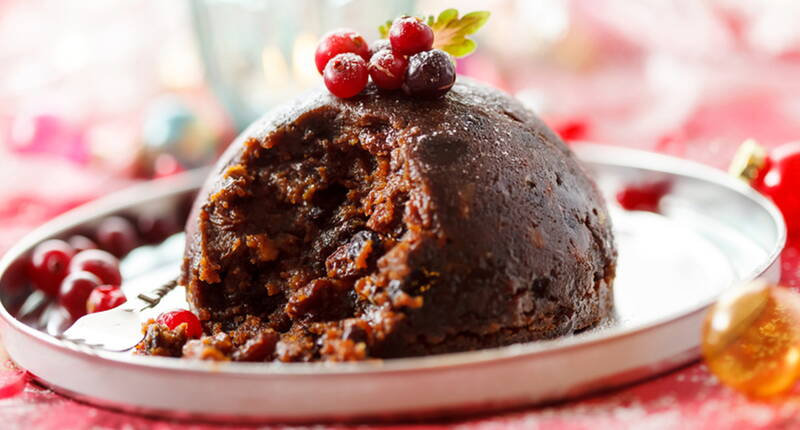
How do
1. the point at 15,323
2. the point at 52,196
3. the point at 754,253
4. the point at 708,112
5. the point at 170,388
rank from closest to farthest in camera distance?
the point at 170,388, the point at 15,323, the point at 754,253, the point at 52,196, the point at 708,112

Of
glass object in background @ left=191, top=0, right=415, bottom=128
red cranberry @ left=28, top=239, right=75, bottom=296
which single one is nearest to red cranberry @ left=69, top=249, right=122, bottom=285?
red cranberry @ left=28, top=239, right=75, bottom=296

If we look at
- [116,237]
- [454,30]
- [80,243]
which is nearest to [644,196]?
[454,30]

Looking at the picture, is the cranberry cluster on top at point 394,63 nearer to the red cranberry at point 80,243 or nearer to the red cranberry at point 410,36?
the red cranberry at point 410,36

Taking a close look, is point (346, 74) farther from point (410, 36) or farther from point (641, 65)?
point (641, 65)

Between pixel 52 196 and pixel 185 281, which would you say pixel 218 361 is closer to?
pixel 185 281

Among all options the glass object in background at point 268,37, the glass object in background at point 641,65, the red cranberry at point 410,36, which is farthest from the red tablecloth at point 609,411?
the glass object in background at point 268,37

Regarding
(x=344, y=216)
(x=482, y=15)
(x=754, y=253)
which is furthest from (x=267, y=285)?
(x=754, y=253)

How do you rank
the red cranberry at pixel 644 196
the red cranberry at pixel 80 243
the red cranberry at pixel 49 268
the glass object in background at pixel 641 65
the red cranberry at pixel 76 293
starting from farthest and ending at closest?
the glass object in background at pixel 641 65 → the red cranberry at pixel 644 196 → the red cranberry at pixel 80 243 → the red cranberry at pixel 49 268 → the red cranberry at pixel 76 293
